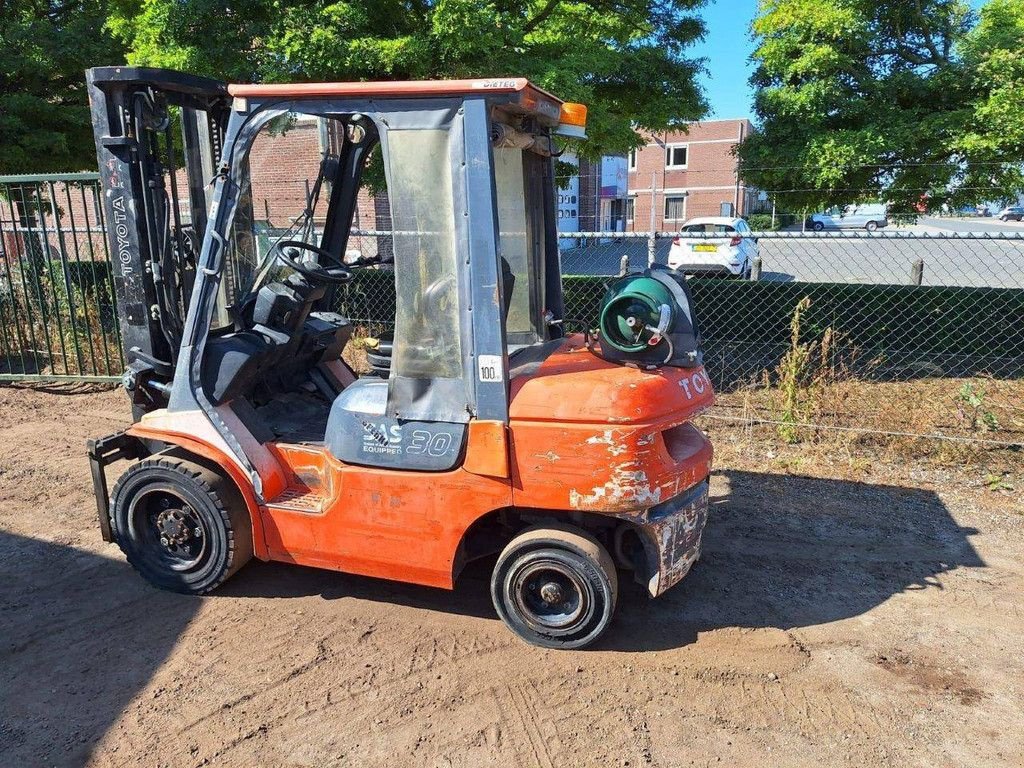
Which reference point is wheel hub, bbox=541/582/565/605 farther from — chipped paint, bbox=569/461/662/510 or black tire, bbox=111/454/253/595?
black tire, bbox=111/454/253/595

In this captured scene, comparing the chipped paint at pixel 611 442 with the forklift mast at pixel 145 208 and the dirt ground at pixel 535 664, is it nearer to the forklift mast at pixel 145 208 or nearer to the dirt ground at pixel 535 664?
the dirt ground at pixel 535 664

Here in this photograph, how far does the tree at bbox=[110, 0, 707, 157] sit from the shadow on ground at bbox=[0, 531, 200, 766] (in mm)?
4836

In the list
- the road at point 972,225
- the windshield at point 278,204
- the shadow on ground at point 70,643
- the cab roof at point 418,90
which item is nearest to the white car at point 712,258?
the windshield at point 278,204

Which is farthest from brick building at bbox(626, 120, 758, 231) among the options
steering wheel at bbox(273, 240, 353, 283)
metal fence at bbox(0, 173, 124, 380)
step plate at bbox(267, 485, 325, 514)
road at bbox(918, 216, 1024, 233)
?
step plate at bbox(267, 485, 325, 514)

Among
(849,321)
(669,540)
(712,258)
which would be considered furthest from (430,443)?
(712,258)

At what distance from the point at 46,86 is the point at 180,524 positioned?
29.3 feet

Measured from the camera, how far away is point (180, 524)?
414 cm

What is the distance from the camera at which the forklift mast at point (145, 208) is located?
4.13m

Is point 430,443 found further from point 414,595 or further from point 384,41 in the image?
point 384,41

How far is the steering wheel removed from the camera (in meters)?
3.84

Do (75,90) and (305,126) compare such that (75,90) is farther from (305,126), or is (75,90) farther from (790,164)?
(790,164)

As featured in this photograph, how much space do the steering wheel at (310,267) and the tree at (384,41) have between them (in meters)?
3.71

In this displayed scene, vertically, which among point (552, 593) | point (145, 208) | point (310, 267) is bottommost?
point (552, 593)

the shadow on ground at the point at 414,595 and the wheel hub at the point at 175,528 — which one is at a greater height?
the wheel hub at the point at 175,528
